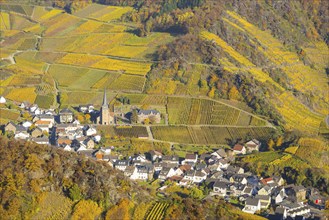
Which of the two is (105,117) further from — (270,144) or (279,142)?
(279,142)

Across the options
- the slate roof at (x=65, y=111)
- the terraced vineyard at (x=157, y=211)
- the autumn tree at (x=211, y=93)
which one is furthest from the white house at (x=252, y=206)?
the slate roof at (x=65, y=111)

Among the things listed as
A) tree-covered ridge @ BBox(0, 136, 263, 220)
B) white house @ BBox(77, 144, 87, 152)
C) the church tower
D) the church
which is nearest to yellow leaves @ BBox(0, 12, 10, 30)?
the church

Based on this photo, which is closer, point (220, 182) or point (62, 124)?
point (220, 182)

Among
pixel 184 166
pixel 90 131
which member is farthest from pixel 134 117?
pixel 184 166

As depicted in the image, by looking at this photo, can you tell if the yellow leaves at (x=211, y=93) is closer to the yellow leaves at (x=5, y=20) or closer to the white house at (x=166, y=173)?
the white house at (x=166, y=173)

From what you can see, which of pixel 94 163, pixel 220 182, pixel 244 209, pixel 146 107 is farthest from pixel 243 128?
pixel 94 163

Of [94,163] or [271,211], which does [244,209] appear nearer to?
[271,211]

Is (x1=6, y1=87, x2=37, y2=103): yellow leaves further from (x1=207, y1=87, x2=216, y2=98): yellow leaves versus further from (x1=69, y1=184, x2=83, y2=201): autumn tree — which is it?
(x1=69, y1=184, x2=83, y2=201): autumn tree
